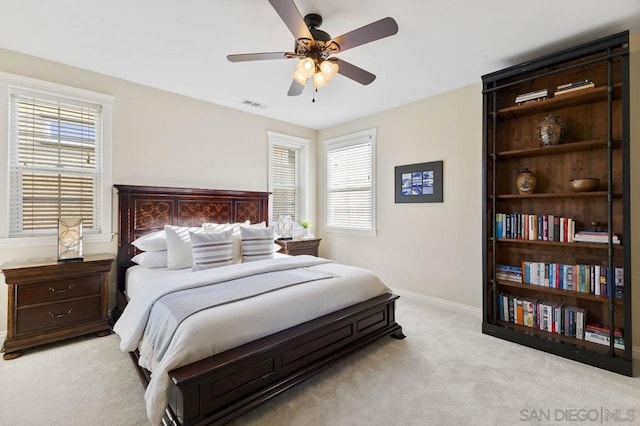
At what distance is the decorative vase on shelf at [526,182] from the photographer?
2883mm

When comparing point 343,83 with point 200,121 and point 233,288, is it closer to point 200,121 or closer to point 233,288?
point 200,121

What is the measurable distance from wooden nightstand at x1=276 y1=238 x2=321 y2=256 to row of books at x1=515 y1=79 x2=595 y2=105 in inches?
126

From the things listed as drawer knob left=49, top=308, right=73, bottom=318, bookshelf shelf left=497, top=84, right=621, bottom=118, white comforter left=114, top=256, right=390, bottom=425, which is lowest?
drawer knob left=49, top=308, right=73, bottom=318

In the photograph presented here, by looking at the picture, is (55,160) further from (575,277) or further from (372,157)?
(575,277)

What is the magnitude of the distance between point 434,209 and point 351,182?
5.02ft

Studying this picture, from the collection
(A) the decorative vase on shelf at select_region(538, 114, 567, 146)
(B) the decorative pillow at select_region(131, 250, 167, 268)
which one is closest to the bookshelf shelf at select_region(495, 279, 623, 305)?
(A) the decorative vase on shelf at select_region(538, 114, 567, 146)

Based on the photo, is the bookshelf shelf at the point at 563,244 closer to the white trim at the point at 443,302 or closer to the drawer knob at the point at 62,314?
the white trim at the point at 443,302

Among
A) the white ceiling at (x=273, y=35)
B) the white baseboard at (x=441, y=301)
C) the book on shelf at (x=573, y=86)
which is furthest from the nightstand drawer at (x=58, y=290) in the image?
the book on shelf at (x=573, y=86)

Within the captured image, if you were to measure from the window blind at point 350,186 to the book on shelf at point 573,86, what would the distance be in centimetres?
239

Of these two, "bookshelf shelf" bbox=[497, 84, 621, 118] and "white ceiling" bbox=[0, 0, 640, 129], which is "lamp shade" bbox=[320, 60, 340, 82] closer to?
"white ceiling" bbox=[0, 0, 640, 129]

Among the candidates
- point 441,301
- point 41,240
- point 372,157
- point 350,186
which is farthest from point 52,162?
point 441,301

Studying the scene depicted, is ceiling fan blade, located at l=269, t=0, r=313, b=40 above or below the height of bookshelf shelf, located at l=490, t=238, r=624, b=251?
above

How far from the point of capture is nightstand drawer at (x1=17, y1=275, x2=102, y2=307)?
260 cm

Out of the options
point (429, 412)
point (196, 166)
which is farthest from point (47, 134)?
point (429, 412)
